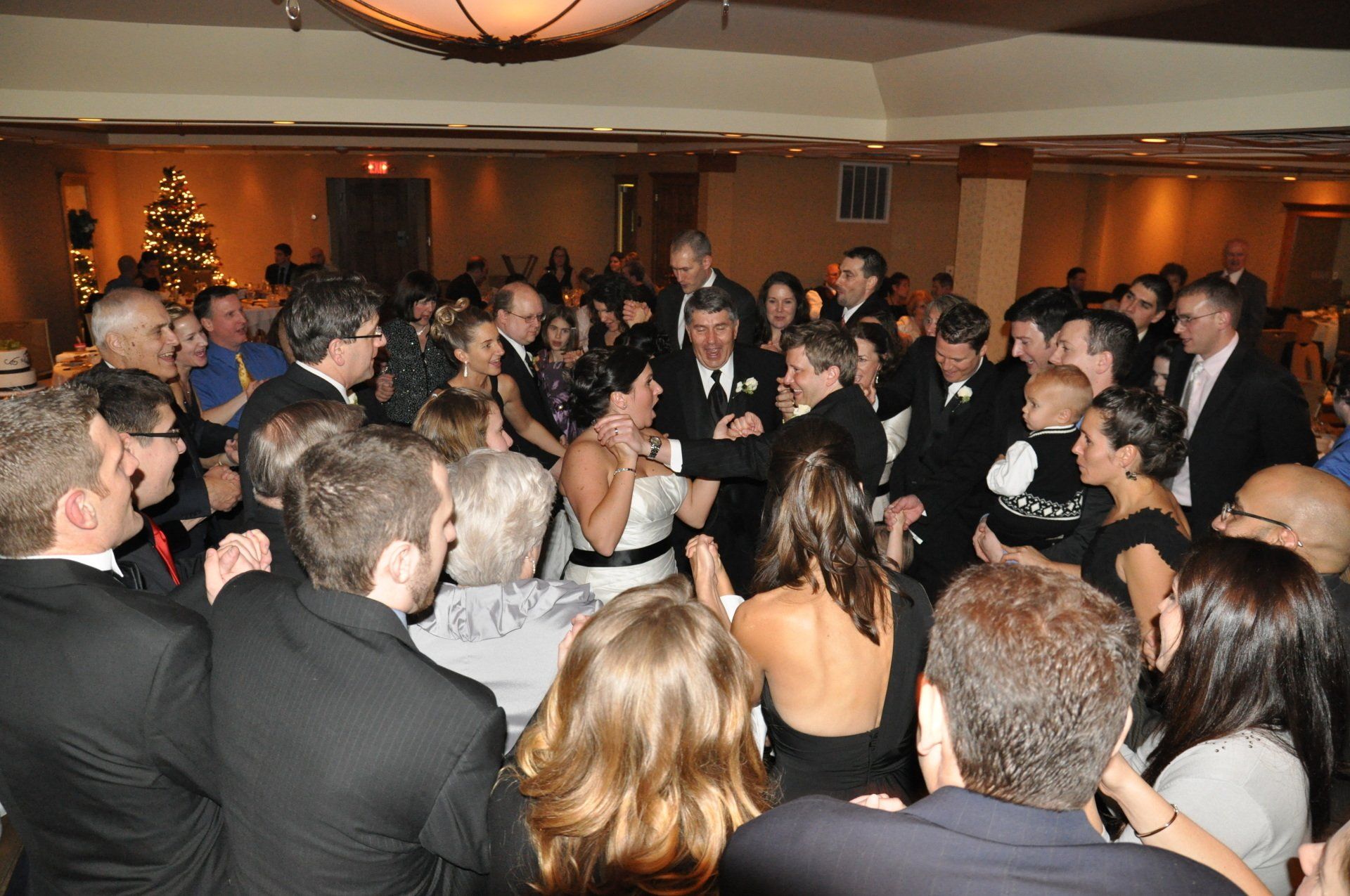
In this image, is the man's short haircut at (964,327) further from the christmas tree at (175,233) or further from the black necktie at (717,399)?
the christmas tree at (175,233)

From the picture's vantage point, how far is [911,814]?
3.63 feet

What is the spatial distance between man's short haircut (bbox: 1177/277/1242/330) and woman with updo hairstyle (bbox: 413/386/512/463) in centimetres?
338

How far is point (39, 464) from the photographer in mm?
1606

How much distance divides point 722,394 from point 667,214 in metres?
11.0

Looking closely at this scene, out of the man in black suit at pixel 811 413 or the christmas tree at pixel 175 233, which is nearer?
the man in black suit at pixel 811 413

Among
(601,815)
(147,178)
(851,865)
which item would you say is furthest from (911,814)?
(147,178)

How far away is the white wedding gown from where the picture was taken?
10.5 feet

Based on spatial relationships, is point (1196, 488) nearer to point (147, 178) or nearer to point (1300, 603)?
point (1300, 603)

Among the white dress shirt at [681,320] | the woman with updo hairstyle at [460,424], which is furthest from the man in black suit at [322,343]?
the white dress shirt at [681,320]

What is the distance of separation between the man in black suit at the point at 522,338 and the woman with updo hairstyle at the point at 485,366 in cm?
10

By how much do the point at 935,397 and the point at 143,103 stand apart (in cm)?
518

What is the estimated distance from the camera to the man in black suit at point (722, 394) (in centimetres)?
419

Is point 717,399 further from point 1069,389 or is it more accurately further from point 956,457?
point 1069,389

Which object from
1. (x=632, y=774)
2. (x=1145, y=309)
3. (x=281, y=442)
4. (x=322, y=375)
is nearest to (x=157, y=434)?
(x=281, y=442)
